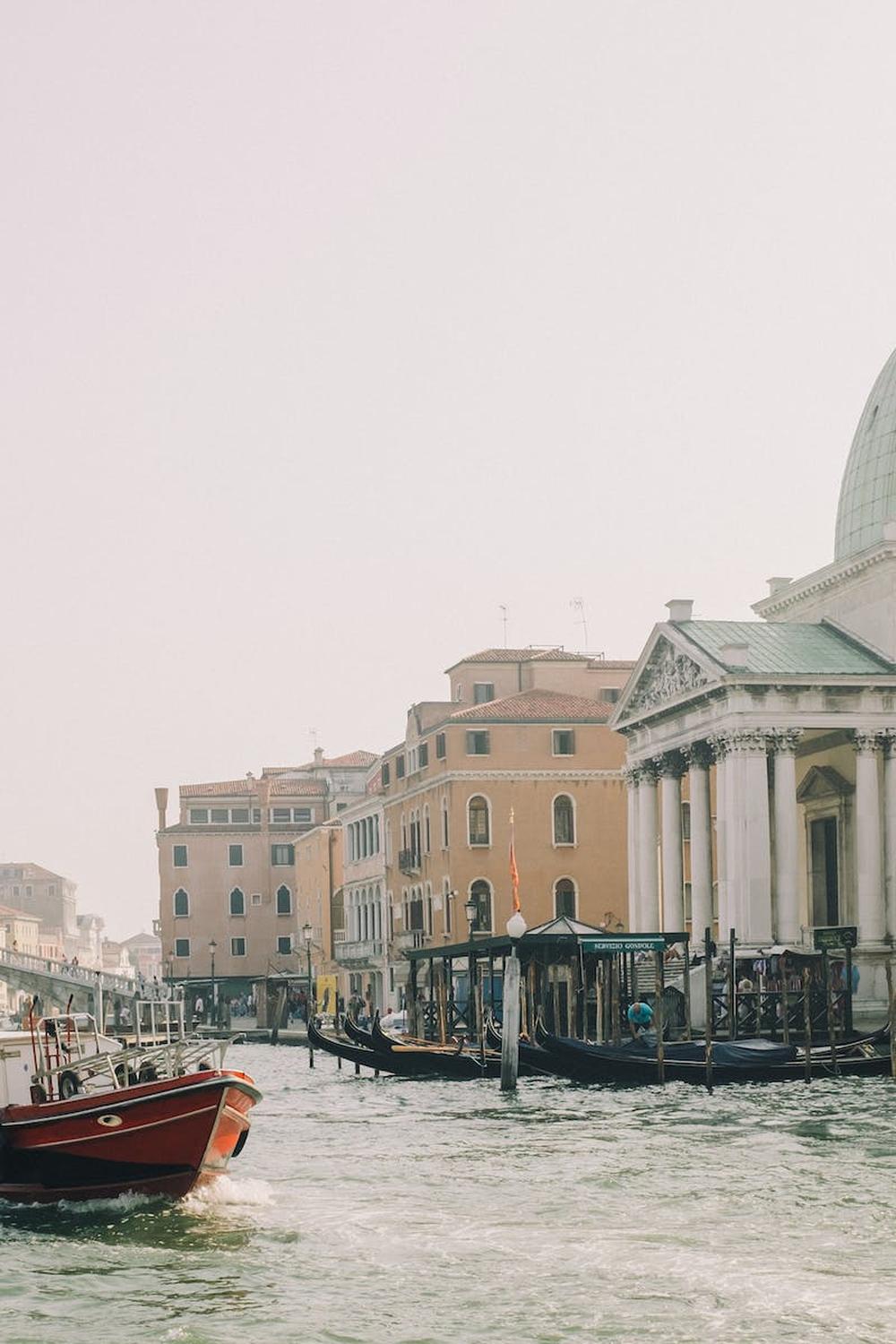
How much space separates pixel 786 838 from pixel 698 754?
318 cm

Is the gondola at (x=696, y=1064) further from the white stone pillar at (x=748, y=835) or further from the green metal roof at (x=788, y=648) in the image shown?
the green metal roof at (x=788, y=648)

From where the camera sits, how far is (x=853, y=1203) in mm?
17484

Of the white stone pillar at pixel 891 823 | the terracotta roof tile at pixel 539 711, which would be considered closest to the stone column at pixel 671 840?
the white stone pillar at pixel 891 823

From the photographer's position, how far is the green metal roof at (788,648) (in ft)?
132

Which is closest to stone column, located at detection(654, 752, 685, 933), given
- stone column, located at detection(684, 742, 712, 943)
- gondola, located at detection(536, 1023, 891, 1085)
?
stone column, located at detection(684, 742, 712, 943)

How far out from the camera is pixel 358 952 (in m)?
63.3

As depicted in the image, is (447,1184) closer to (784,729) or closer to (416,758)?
(784,729)

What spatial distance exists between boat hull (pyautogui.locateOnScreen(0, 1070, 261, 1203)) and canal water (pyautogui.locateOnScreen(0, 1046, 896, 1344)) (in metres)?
0.18

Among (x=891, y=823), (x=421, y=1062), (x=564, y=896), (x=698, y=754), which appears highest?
(x=698, y=754)

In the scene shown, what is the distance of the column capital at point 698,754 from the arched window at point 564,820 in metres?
10.4

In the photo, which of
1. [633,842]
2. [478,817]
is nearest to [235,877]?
[478,817]

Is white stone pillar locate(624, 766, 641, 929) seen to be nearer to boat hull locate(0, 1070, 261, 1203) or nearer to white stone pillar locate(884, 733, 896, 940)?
white stone pillar locate(884, 733, 896, 940)

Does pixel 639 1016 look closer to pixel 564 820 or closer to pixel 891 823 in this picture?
pixel 891 823

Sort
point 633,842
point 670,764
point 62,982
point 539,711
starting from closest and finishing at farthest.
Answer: point 670,764 < point 633,842 < point 539,711 < point 62,982
